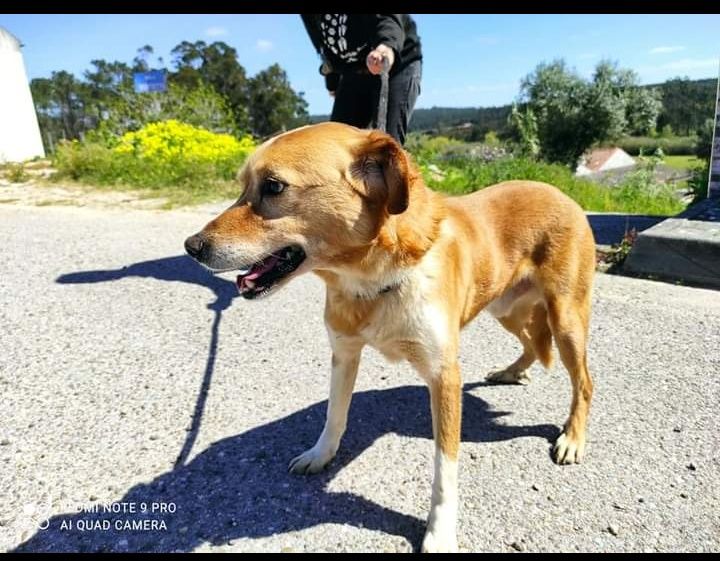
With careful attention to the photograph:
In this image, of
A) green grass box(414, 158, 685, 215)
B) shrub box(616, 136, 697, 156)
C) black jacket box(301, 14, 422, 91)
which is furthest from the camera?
shrub box(616, 136, 697, 156)

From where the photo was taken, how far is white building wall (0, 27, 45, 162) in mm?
23094

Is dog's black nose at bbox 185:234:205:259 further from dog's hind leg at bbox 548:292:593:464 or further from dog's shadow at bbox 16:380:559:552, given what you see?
dog's hind leg at bbox 548:292:593:464

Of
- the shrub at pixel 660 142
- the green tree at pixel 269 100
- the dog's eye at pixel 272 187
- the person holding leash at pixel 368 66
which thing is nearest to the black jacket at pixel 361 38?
the person holding leash at pixel 368 66

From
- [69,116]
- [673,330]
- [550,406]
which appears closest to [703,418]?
[550,406]

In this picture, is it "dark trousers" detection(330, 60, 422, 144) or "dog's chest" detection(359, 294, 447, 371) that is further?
"dark trousers" detection(330, 60, 422, 144)

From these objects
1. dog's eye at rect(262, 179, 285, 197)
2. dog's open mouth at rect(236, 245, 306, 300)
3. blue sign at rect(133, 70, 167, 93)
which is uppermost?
blue sign at rect(133, 70, 167, 93)

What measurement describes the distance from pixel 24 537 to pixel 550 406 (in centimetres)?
280

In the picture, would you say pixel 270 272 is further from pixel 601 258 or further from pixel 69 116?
pixel 69 116

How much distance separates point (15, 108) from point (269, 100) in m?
25.4

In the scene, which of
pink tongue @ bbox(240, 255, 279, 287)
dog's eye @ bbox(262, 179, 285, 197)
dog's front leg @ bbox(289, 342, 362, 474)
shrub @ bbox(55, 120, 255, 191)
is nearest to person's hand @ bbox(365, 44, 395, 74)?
dog's eye @ bbox(262, 179, 285, 197)

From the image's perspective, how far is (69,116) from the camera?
37.5 meters

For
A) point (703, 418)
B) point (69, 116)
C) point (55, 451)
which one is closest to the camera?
point (55, 451)

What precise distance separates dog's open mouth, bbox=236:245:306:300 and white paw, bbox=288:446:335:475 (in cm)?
98

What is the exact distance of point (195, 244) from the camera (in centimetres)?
198
